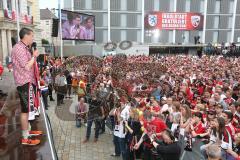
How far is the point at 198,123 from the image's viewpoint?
6281 mm

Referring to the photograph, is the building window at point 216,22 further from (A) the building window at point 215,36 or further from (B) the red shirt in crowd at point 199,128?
(B) the red shirt in crowd at point 199,128

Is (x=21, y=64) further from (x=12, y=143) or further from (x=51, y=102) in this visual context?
(x=51, y=102)

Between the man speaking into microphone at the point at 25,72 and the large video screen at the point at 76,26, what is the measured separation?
22.0 metres

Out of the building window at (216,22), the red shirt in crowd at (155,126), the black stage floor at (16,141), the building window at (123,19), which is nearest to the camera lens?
the black stage floor at (16,141)

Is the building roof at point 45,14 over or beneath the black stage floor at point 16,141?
over

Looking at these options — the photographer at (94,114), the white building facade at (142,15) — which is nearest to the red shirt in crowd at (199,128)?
the photographer at (94,114)

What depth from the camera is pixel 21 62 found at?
4.19 metres

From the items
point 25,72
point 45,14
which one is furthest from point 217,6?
point 25,72

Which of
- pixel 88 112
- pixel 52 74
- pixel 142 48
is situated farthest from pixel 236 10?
pixel 88 112

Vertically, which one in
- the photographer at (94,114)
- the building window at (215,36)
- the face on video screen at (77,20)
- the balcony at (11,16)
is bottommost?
the photographer at (94,114)

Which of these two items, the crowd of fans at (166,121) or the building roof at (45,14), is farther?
the building roof at (45,14)

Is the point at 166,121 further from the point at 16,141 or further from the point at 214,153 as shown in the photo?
the point at 16,141

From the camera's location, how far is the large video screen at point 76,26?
2591 cm

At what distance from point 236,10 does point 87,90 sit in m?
43.5
